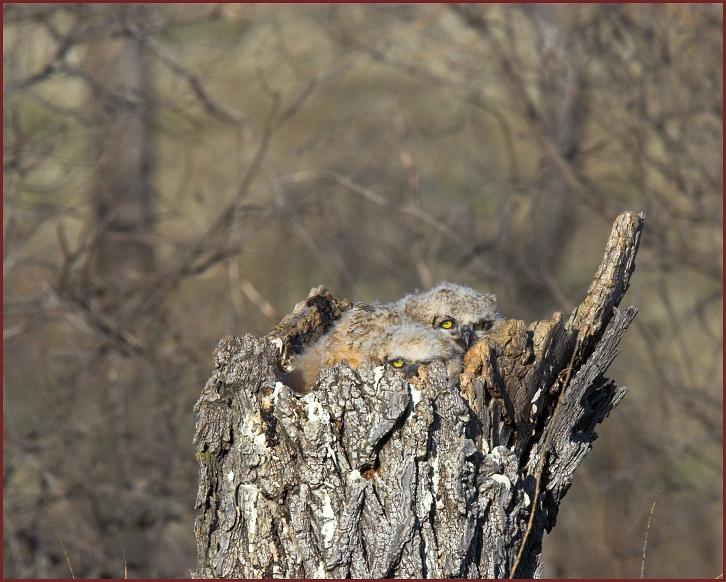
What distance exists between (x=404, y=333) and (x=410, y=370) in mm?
427

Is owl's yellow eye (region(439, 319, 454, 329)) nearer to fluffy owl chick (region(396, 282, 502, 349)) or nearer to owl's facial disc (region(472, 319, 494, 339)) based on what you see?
fluffy owl chick (region(396, 282, 502, 349))

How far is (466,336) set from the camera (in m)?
3.88

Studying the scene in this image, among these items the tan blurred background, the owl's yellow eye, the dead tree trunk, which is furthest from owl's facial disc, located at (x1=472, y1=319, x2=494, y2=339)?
the tan blurred background

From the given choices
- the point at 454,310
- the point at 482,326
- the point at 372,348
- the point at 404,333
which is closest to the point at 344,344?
the point at 372,348

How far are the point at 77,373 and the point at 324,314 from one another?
4674mm

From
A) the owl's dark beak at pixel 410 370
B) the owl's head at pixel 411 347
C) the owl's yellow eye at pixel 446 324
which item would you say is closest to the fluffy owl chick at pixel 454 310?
the owl's yellow eye at pixel 446 324

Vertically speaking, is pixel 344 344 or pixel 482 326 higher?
pixel 482 326

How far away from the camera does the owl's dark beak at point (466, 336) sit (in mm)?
3715

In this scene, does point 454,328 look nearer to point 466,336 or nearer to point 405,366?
point 466,336

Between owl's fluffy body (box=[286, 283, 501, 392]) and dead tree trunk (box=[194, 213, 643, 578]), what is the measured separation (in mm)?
223

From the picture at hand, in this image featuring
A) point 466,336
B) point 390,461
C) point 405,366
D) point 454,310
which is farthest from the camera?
point 454,310

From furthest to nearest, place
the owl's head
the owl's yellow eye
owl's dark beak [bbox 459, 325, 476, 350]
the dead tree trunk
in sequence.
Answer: the owl's yellow eye → owl's dark beak [bbox 459, 325, 476, 350] → the owl's head → the dead tree trunk

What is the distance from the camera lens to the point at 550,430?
323 cm

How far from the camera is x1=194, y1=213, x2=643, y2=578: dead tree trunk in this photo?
291 cm
